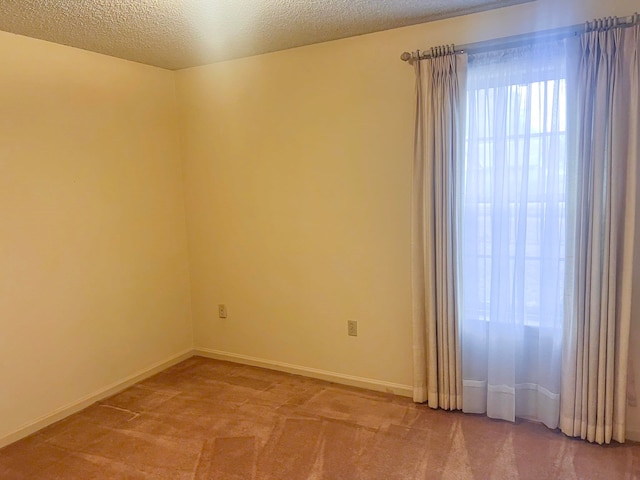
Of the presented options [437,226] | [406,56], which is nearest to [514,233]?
[437,226]

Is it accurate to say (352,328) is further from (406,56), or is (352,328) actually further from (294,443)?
(406,56)

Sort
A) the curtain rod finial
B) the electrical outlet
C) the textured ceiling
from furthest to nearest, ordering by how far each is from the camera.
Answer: the electrical outlet
the curtain rod finial
the textured ceiling

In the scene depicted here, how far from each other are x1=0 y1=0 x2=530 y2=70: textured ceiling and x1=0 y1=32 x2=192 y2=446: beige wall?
0.98 feet

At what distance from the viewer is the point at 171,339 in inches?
148

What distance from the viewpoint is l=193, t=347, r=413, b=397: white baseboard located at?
121 inches

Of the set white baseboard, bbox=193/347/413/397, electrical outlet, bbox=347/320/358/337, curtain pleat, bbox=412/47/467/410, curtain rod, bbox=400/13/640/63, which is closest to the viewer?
curtain rod, bbox=400/13/640/63

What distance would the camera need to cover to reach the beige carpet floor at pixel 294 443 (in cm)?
226

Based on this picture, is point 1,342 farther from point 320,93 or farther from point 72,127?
point 320,93

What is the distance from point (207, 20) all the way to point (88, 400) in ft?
8.53

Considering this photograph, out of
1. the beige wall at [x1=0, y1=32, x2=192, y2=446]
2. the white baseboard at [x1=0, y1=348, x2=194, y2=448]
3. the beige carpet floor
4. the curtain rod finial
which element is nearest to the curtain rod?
the curtain rod finial

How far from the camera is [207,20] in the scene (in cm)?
258

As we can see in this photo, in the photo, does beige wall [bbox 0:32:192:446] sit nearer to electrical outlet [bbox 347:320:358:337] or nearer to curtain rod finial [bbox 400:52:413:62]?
electrical outlet [bbox 347:320:358:337]

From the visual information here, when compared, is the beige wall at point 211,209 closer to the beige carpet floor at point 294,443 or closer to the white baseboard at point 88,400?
the white baseboard at point 88,400

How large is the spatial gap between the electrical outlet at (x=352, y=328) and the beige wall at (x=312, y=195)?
45mm
